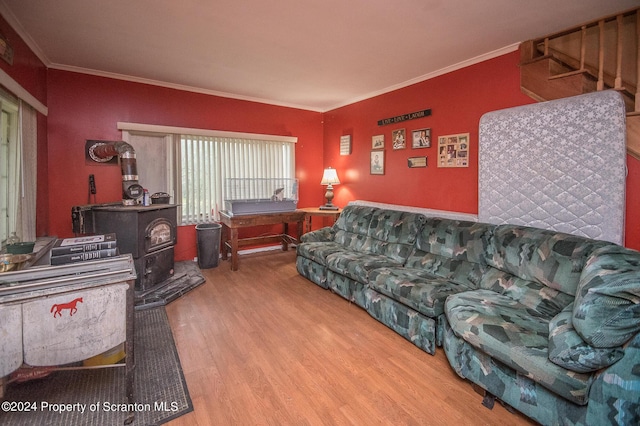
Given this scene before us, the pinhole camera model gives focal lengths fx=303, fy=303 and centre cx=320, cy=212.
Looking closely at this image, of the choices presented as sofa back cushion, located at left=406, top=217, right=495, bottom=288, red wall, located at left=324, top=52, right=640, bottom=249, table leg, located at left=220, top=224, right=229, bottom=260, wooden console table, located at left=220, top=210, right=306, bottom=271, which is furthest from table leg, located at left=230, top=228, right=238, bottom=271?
sofa back cushion, located at left=406, top=217, right=495, bottom=288

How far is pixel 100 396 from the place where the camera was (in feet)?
5.90

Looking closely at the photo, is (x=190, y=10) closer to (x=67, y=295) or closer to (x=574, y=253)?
(x=67, y=295)

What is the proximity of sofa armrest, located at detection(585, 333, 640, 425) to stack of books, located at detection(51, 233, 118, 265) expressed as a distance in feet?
8.34

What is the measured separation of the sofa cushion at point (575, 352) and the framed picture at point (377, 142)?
330cm

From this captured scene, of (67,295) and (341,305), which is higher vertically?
(67,295)

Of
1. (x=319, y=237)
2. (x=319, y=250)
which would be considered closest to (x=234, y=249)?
(x=319, y=237)

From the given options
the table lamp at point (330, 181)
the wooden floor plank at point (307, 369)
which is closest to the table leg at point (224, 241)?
the wooden floor plank at point (307, 369)

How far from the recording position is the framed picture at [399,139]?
408cm

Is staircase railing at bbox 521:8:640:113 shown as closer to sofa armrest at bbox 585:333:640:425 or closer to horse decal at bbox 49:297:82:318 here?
sofa armrest at bbox 585:333:640:425

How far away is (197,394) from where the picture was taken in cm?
183

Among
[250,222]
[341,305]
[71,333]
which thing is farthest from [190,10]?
[341,305]

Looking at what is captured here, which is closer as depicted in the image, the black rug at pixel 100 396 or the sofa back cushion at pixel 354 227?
the black rug at pixel 100 396

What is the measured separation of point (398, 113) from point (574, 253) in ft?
9.11

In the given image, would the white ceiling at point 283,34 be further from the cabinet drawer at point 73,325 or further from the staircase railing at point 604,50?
the cabinet drawer at point 73,325
